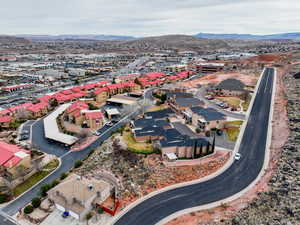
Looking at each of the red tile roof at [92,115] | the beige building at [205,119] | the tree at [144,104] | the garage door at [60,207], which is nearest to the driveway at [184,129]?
the beige building at [205,119]

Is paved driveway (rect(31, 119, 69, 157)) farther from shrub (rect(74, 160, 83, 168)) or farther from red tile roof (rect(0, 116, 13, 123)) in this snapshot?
red tile roof (rect(0, 116, 13, 123))

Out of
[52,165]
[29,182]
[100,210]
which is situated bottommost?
[29,182]

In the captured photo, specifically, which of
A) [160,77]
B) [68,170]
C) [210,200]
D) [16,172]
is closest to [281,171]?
[210,200]

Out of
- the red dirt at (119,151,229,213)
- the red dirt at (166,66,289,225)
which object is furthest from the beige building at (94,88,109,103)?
the red dirt at (166,66,289,225)

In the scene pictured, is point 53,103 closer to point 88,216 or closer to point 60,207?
point 60,207

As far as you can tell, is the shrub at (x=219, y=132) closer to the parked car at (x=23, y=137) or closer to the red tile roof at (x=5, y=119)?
the parked car at (x=23, y=137)

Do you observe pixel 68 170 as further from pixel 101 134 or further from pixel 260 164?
pixel 260 164

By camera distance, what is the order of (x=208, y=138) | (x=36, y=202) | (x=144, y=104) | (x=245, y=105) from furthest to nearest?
(x=144, y=104)
(x=245, y=105)
(x=208, y=138)
(x=36, y=202)

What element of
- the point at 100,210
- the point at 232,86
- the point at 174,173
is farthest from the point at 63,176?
the point at 232,86
